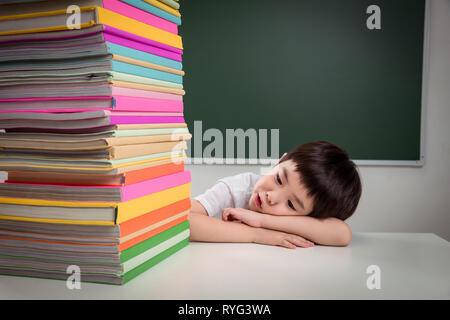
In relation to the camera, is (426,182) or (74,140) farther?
(426,182)

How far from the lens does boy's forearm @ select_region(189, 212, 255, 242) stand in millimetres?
1078

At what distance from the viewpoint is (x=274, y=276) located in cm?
80

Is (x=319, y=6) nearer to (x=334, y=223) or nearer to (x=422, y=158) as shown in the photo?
(x=422, y=158)

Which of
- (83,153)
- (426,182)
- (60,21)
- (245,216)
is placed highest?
(60,21)

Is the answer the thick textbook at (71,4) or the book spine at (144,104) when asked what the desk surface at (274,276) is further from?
the thick textbook at (71,4)

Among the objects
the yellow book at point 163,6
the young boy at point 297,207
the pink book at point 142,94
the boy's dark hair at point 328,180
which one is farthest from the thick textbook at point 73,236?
the boy's dark hair at point 328,180

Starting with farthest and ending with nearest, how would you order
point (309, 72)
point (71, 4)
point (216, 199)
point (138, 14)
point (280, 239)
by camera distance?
point (309, 72) → point (216, 199) → point (280, 239) → point (138, 14) → point (71, 4)

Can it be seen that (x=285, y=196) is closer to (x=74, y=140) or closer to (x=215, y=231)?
(x=215, y=231)

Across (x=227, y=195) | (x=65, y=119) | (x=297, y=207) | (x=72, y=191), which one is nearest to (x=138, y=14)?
(x=65, y=119)

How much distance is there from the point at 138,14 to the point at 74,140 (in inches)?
11.5

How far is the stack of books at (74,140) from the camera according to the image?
2.27 ft

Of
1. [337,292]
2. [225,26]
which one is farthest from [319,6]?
[337,292]

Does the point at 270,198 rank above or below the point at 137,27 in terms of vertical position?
below
